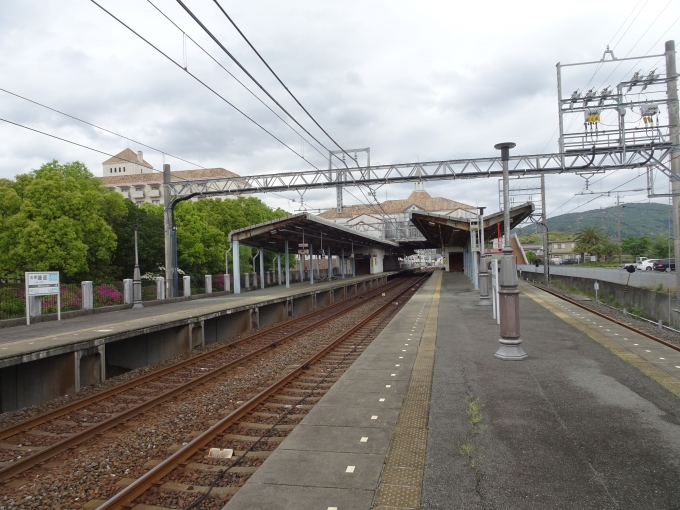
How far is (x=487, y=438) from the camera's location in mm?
4855

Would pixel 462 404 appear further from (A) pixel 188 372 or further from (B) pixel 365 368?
(A) pixel 188 372

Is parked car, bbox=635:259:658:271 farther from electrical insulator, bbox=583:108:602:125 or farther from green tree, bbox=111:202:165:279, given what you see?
green tree, bbox=111:202:165:279

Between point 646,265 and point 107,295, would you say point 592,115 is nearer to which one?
point 107,295

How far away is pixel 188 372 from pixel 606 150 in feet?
59.4

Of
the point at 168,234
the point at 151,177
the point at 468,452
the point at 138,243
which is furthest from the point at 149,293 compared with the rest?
the point at 151,177

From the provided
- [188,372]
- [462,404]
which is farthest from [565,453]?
[188,372]

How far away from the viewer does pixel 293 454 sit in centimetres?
473

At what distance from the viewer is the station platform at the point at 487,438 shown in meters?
3.81

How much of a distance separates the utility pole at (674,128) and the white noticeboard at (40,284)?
20026mm

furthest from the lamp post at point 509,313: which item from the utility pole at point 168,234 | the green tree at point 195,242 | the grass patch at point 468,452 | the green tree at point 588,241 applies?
the green tree at point 588,241

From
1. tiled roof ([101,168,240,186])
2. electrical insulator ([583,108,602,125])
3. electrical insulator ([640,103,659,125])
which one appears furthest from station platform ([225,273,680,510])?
tiled roof ([101,168,240,186])

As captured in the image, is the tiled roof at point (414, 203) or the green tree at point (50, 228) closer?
the green tree at point (50, 228)

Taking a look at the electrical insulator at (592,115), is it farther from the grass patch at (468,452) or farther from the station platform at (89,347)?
the grass patch at (468,452)

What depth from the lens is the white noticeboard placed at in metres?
14.7
